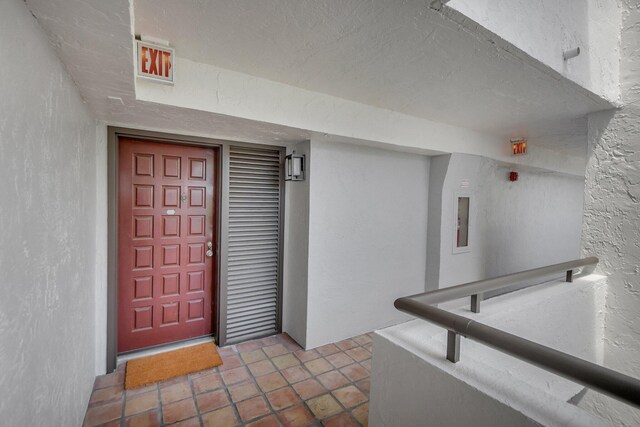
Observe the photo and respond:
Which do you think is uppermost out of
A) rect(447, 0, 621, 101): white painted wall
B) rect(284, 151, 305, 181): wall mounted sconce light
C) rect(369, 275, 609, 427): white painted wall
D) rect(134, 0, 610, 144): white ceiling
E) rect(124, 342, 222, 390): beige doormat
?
rect(447, 0, 621, 101): white painted wall

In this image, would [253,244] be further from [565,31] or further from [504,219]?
[504,219]

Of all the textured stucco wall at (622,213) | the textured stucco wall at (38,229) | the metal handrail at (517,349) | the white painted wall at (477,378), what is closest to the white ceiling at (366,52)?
the textured stucco wall at (622,213)

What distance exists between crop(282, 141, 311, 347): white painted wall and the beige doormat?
0.81 meters

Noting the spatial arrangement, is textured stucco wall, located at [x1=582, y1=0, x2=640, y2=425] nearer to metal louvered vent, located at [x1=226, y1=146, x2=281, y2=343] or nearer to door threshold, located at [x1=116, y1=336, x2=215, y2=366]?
metal louvered vent, located at [x1=226, y1=146, x2=281, y2=343]

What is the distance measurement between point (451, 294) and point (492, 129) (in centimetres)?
312

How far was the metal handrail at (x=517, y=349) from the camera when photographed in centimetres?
79

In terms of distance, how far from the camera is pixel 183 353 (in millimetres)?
2824

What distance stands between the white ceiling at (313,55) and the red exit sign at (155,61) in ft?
0.23

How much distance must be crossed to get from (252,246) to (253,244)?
0.08ft

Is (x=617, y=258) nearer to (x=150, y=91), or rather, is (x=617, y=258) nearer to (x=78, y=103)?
(x=150, y=91)

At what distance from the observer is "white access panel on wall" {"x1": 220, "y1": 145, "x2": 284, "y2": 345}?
3027mm

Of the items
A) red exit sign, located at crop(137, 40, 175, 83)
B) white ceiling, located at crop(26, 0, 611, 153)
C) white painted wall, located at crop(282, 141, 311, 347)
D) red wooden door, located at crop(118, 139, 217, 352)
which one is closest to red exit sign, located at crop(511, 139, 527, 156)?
white ceiling, located at crop(26, 0, 611, 153)

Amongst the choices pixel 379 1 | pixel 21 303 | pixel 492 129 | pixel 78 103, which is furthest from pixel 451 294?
pixel 492 129

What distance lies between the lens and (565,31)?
1994 mm
